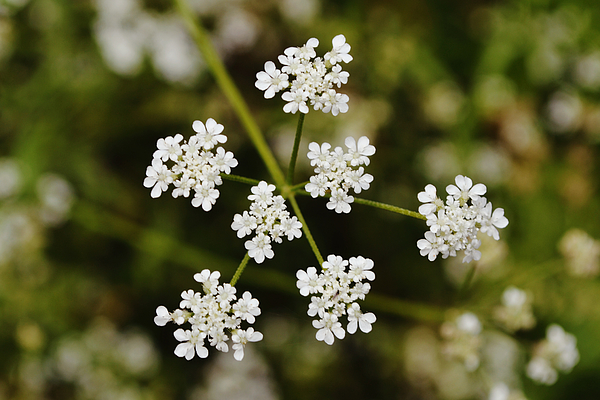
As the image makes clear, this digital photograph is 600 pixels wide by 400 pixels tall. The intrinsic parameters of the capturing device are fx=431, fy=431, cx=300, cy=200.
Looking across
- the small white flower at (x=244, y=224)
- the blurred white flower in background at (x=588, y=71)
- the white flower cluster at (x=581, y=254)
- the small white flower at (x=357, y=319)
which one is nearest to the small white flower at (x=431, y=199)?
the small white flower at (x=357, y=319)

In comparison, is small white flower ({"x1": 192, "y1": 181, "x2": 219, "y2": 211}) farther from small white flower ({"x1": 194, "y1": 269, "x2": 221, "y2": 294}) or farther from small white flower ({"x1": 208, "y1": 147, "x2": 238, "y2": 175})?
small white flower ({"x1": 194, "y1": 269, "x2": 221, "y2": 294})

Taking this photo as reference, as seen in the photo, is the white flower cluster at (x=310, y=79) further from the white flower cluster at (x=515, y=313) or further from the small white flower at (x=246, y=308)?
the white flower cluster at (x=515, y=313)

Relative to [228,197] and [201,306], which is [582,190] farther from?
[201,306]

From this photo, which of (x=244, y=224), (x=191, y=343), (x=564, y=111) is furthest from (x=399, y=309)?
(x=564, y=111)

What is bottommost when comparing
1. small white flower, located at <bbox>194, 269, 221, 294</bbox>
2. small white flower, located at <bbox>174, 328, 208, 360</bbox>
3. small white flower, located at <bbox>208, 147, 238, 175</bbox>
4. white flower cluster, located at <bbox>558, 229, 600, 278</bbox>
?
small white flower, located at <bbox>174, 328, 208, 360</bbox>

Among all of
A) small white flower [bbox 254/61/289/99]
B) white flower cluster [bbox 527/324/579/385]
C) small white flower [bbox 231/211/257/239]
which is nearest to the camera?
small white flower [bbox 231/211/257/239]

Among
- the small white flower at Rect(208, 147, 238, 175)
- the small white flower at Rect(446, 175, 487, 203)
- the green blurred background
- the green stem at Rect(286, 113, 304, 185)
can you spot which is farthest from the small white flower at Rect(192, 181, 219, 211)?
the green blurred background
